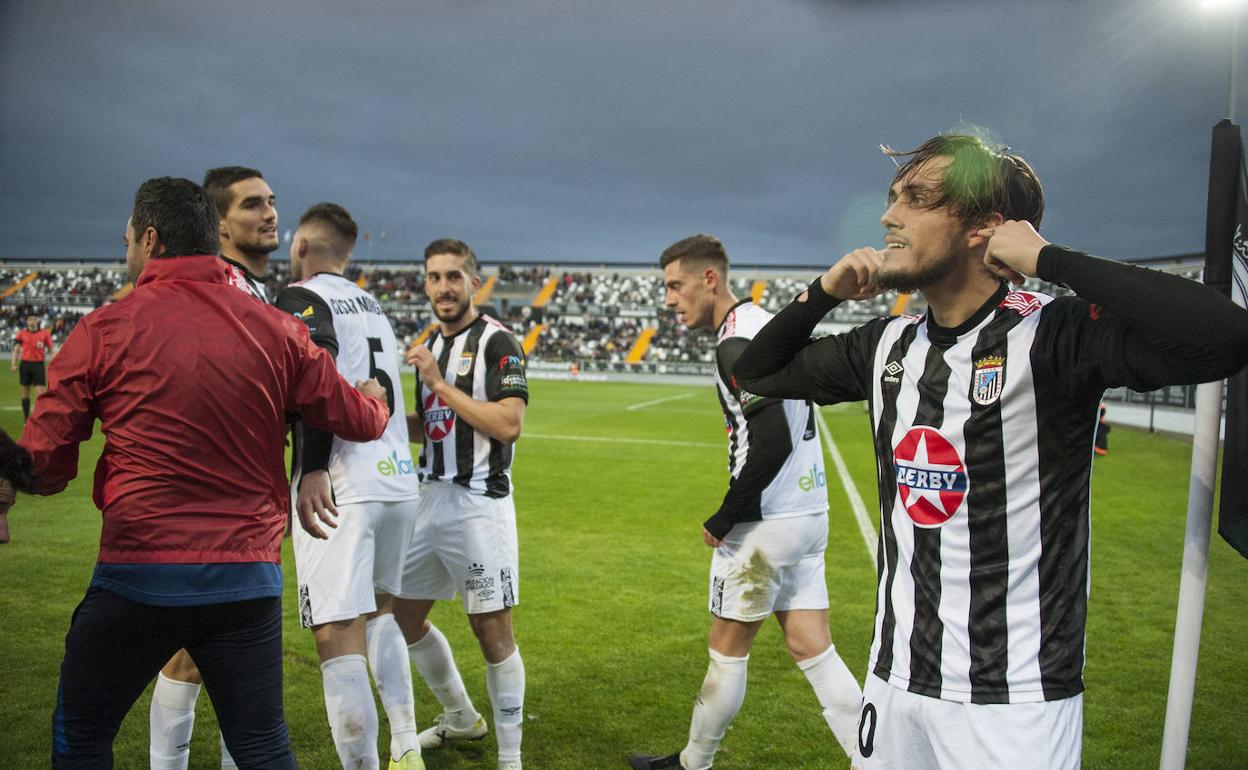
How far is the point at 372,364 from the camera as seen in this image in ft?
13.5

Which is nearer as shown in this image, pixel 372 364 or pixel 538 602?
pixel 372 364

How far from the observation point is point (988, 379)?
2221mm

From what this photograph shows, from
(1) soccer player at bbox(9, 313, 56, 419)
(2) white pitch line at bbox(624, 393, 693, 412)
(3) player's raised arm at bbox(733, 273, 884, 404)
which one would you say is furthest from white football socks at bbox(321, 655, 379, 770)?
(2) white pitch line at bbox(624, 393, 693, 412)

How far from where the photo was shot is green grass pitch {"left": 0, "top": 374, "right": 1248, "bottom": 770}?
4.52 m

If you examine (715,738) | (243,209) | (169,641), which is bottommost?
(715,738)

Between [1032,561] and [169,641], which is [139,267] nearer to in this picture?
[169,641]

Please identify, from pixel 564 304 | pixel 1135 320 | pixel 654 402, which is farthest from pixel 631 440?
pixel 564 304

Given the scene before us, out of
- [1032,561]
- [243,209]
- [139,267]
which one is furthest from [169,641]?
[1032,561]

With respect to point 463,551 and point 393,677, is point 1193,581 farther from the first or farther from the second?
point 393,677

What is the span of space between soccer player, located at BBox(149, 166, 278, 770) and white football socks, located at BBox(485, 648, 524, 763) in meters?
1.21

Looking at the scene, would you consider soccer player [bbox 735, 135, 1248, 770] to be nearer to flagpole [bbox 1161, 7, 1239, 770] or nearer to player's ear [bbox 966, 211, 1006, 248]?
player's ear [bbox 966, 211, 1006, 248]

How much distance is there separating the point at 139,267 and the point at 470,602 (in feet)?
7.38

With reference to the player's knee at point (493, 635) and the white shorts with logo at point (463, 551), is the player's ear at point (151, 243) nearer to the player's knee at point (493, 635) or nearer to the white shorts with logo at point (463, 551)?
the white shorts with logo at point (463, 551)

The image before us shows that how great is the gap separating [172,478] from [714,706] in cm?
260
